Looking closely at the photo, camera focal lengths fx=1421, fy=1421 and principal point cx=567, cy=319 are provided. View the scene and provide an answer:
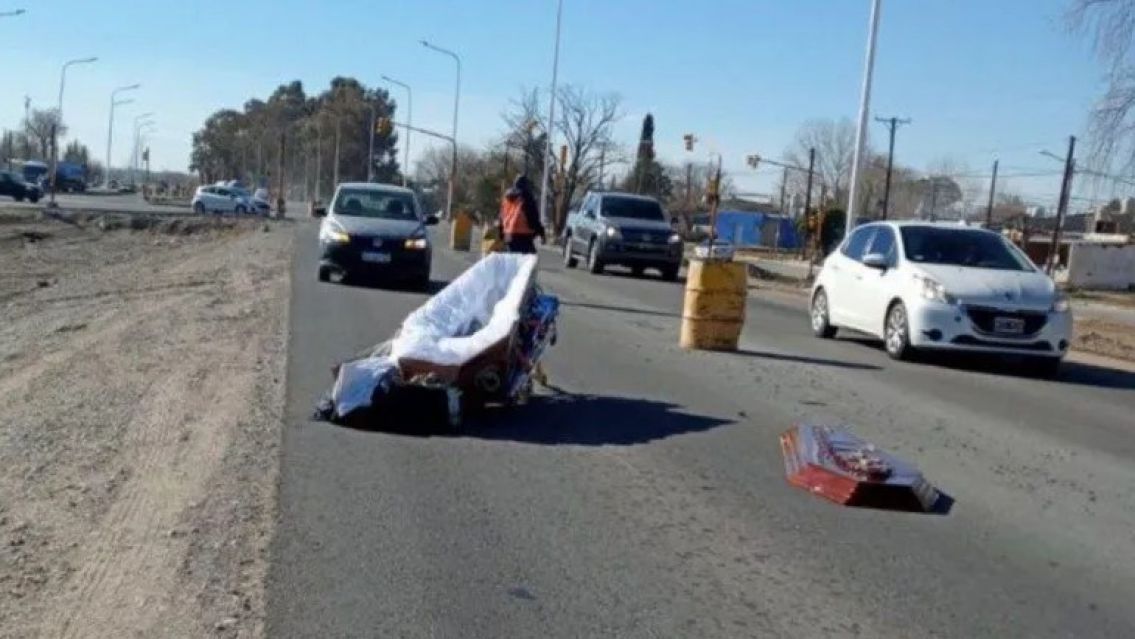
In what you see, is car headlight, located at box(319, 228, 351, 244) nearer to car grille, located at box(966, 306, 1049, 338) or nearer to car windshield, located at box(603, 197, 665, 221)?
Result: car windshield, located at box(603, 197, 665, 221)

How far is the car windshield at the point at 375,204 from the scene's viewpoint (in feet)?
80.4

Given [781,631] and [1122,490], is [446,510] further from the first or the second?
[1122,490]

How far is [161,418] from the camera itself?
1045 centimetres

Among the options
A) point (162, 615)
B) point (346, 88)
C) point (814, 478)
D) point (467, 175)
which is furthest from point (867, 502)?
point (346, 88)

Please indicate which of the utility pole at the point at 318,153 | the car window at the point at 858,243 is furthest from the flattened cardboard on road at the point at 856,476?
the utility pole at the point at 318,153

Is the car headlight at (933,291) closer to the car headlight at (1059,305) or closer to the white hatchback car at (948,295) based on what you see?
the white hatchback car at (948,295)

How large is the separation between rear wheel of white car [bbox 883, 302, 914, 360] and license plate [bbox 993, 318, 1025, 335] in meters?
0.99

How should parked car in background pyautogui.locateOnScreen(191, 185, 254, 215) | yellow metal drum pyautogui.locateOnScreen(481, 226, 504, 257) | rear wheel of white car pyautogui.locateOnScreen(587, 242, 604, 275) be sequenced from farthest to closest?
parked car in background pyautogui.locateOnScreen(191, 185, 254, 215) → rear wheel of white car pyautogui.locateOnScreen(587, 242, 604, 275) → yellow metal drum pyautogui.locateOnScreen(481, 226, 504, 257)

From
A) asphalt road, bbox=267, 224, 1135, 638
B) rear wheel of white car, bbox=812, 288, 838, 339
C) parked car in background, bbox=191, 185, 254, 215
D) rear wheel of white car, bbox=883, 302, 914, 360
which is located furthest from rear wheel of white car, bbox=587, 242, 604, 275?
parked car in background, bbox=191, 185, 254, 215

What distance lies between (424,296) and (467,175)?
81074mm

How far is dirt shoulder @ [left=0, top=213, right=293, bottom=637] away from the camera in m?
5.94

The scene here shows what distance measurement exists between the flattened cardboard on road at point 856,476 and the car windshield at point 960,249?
7599 millimetres

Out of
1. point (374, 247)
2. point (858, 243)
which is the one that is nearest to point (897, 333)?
point (858, 243)

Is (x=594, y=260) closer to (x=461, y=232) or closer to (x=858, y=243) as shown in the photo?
(x=461, y=232)
